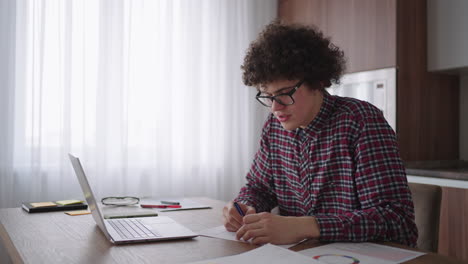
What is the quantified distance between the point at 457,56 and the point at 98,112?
7.55ft

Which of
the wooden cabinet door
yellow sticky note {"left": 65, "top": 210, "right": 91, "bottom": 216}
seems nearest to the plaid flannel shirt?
yellow sticky note {"left": 65, "top": 210, "right": 91, "bottom": 216}

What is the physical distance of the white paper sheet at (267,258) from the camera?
0.86 m

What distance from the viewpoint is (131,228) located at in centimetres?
117

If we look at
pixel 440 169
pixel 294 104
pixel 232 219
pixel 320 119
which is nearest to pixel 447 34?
pixel 440 169

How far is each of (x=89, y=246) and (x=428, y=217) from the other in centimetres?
99

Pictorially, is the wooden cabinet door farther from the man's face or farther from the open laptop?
the open laptop

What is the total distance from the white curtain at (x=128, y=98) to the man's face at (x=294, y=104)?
1867mm

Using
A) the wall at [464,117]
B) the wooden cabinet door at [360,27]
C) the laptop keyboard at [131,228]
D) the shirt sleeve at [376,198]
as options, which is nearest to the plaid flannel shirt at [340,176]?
the shirt sleeve at [376,198]

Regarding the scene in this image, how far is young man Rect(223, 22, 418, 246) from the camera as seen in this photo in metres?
1.05

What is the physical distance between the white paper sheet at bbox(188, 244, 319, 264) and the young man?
0.25 ft

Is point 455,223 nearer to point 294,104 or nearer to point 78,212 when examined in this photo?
point 294,104

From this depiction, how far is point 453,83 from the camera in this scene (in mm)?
2811

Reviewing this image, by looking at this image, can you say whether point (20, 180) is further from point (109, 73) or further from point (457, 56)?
point (457, 56)

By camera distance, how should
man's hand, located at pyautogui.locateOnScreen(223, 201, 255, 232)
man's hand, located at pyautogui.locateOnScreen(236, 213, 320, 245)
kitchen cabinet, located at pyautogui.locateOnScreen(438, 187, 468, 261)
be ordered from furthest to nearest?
kitchen cabinet, located at pyautogui.locateOnScreen(438, 187, 468, 261) < man's hand, located at pyautogui.locateOnScreen(223, 201, 255, 232) < man's hand, located at pyautogui.locateOnScreen(236, 213, 320, 245)
